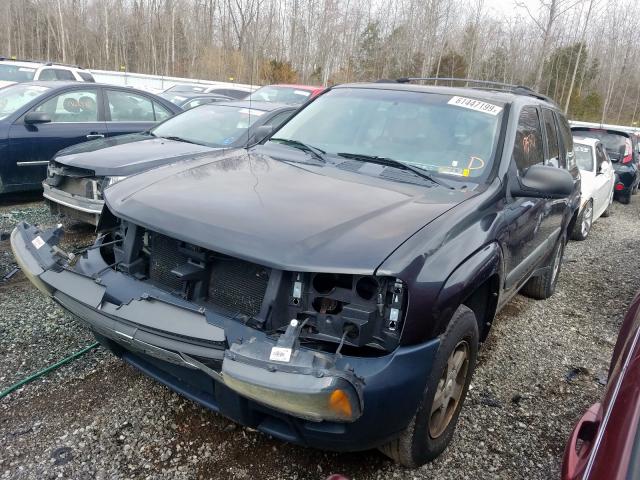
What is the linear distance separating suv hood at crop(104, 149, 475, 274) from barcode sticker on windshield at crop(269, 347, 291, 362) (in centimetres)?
32

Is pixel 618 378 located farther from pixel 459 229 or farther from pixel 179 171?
pixel 179 171

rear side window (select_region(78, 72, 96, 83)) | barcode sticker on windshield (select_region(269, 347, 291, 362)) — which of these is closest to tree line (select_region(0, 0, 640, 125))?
rear side window (select_region(78, 72, 96, 83))

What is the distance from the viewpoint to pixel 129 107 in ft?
24.1

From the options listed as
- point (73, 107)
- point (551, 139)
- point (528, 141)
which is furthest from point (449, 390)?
point (73, 107)

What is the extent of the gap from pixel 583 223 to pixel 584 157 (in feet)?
4.06

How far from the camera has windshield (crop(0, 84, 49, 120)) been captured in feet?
21.3

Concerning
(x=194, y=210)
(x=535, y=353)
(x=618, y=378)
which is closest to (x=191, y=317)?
(x=194, y=210)

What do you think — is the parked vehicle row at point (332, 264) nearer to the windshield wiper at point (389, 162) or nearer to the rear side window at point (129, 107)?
the windshield wiper at point (389, 162)

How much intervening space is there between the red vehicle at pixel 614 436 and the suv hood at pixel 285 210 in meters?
0.90

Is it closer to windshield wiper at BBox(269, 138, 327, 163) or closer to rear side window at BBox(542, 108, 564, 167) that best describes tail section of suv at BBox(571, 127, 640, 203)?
rear side window at BBox(542, 108, 564, 167)

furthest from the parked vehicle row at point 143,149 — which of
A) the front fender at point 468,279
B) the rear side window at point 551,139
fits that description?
the rear side window at point 551,139

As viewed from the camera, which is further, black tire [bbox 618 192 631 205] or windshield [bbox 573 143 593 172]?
black tire [bbox 618 192 631 205]

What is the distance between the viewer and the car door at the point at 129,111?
7.06 meters

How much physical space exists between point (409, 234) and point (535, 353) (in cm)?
233
